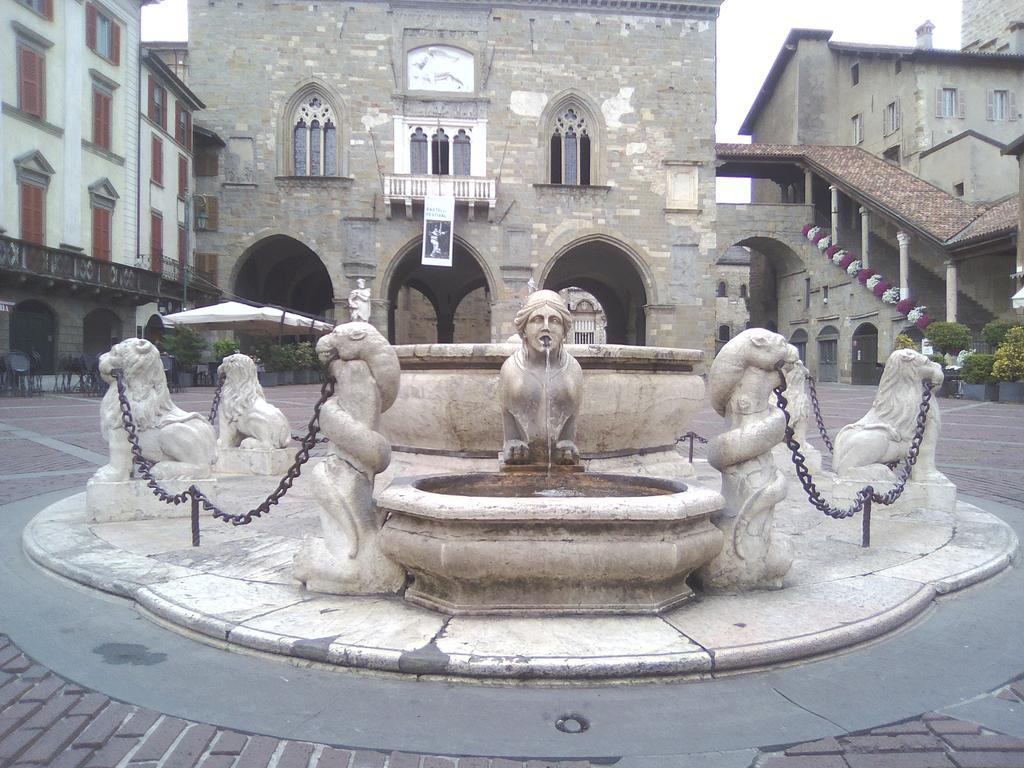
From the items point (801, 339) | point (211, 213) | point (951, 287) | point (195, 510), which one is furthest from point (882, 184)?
point (195, 510)

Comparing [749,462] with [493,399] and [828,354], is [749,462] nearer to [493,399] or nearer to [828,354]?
[493,399]

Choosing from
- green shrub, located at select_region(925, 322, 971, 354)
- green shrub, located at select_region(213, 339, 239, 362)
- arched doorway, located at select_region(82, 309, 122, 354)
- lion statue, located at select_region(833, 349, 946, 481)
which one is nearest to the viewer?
lion statue, located at select_region(833, 349, 946, 481)

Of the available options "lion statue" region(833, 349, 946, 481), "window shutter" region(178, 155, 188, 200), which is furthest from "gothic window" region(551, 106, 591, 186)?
"lion statue" region(833, 349, 946, 481)

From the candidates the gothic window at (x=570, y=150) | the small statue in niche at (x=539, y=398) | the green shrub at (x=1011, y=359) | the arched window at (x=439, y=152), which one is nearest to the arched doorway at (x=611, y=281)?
the gothic window at (x=570, y=150)

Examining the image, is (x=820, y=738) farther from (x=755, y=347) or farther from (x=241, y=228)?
(x=241, y=228)

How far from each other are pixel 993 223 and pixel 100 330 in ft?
98.0

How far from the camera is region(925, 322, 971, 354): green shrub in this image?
2050cm

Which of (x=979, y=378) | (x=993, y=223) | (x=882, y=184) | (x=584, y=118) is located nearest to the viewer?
(x=979, y=378)

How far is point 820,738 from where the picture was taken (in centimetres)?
217

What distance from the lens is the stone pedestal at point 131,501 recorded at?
4.64m

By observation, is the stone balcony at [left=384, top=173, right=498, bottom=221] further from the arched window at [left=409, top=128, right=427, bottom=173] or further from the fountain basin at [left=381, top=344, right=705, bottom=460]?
the fountain basin at [left=381, top=344, right=705, bottom=460]

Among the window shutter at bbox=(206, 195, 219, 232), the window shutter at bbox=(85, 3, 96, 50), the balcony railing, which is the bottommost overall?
the balcony railing

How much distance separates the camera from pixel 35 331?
68.0ft

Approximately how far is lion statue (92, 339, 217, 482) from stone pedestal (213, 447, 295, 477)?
164 centimetres
